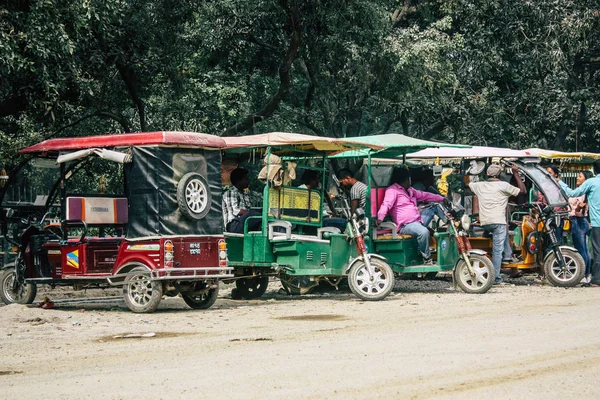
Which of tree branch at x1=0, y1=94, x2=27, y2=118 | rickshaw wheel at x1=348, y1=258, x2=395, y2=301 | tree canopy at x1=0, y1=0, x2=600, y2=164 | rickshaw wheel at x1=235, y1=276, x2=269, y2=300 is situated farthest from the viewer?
tree branch at x1=0, y1=94, x2=27, y2=118

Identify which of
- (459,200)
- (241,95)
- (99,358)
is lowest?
(99,358)

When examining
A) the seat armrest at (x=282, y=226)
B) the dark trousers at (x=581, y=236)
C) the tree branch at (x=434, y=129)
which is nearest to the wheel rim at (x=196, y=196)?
the seat armrest at (x=282, y=226)

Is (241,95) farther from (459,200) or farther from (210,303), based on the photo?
(210,303)

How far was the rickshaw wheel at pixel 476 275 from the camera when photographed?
50.4 ft

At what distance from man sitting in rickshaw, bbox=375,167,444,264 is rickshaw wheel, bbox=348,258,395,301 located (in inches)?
49.3

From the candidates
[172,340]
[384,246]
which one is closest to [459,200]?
[384,246]

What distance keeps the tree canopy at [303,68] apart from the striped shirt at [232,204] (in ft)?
10.7

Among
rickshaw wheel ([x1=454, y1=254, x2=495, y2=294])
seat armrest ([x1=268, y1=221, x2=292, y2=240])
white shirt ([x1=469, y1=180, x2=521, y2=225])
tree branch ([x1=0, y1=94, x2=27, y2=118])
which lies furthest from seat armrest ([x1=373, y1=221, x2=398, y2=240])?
tree branch ([x1=0, y1=94, x2=27, y2=118])

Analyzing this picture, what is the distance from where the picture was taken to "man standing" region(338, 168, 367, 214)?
16.4 m

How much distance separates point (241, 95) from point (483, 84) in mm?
7272

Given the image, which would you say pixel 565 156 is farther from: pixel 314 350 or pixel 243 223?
pixel 314 350

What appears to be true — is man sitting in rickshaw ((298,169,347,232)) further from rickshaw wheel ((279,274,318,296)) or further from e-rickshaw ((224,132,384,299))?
rickshaw wheel ((279,274,318,296))

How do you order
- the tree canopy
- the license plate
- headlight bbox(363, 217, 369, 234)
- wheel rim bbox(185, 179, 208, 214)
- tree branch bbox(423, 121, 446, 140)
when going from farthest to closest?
tree branch bbox(423, 121, 446, 140)
the tree canopy
headlight bbox(363, 217, 369, 234)
wheel rim bbox(185, 179, 208, 214)
the license plate

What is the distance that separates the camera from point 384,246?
15883 mm
